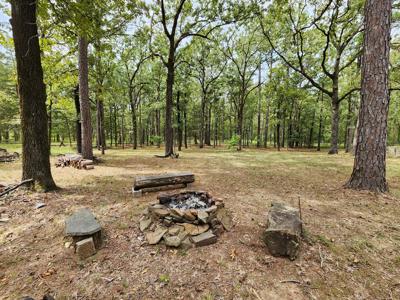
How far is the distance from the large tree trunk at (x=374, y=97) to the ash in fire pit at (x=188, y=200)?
13.0 ft

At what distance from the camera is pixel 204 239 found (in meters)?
2.65

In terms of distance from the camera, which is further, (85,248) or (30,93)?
(30,93)

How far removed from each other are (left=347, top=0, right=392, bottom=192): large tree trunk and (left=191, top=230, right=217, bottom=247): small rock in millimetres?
4202

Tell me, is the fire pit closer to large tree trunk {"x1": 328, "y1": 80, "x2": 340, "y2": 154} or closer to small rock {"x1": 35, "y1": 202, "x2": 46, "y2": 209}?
small rock {"x1": 35, "y1": 202, "x2": 46, "y2": 209}

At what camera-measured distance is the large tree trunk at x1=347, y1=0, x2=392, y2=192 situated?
13.8 feet

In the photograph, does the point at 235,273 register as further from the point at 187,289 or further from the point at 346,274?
the point at 346,274

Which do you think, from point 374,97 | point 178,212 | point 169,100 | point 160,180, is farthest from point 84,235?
point 169,100

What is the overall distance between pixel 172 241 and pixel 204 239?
0.46 meters

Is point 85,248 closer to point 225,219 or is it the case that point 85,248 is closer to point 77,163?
point 225,219

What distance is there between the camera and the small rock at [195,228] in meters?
2.76

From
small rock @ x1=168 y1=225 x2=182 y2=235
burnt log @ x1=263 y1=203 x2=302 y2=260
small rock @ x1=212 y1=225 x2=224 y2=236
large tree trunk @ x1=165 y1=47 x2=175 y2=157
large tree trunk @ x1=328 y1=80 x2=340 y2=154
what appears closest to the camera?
burnt log @ x1=263 y1=203 x2=302 y2=260

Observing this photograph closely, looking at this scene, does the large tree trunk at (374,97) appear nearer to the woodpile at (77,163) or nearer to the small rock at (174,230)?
the small rock at (174,230)

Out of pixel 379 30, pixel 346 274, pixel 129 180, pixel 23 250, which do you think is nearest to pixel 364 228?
pixel 346 274

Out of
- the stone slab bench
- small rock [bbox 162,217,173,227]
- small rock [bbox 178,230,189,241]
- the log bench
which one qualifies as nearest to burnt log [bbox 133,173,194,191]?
the log bench
